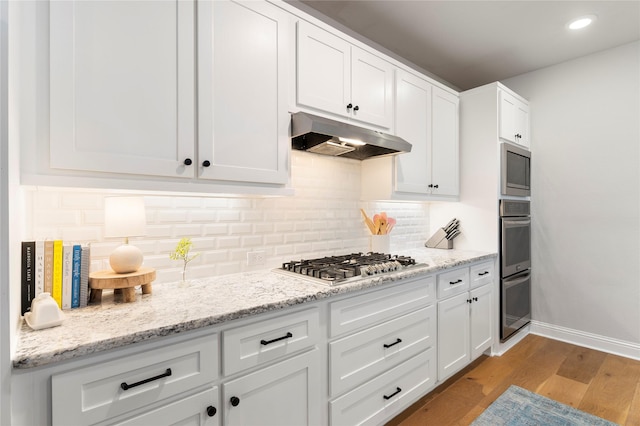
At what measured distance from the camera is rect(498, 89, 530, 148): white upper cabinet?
2.98 meters

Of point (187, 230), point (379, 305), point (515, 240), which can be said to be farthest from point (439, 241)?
point (187, 230)

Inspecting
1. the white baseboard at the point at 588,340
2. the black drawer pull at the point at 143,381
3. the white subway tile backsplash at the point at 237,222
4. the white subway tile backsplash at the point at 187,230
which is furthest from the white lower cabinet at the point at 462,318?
the black drawer pull at the point at 143,381

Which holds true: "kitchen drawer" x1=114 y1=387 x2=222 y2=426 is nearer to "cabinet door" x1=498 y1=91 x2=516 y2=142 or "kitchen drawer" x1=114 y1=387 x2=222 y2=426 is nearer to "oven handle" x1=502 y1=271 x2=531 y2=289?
"oven handle" x1=502 y1=271 x2=531 y2=289

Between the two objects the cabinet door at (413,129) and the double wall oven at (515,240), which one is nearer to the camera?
the cabinet door at (413,129)

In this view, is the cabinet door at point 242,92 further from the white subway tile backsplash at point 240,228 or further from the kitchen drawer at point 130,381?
the kitchen drawer at point 130,381

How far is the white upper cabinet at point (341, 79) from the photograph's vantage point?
183 cm

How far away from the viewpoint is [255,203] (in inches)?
79.1

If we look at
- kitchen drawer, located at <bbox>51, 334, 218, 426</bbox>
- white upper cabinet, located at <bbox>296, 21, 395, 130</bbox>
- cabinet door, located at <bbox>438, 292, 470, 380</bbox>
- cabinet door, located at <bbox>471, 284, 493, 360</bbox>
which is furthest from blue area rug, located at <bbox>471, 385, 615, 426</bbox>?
white upper cabinet, located at <bbox>296, 21, 395, 130</bbox>

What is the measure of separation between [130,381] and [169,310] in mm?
268

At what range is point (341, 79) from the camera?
6.59 feet

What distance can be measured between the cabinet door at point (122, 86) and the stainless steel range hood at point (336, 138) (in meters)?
0.56

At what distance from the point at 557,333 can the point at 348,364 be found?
285cm

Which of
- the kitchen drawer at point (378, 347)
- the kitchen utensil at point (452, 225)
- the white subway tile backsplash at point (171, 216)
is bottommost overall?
the kitchen drawer at point (378, 347)

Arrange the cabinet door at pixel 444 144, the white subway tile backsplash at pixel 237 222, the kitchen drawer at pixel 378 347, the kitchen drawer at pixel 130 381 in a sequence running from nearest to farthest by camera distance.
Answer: the kitchen drawer at pixel 130 381 → the white subway tile backsplash at pixel 237 222 → the kitchen drawer at pixel 378 347 → the cabinet door at pixel 444 144
